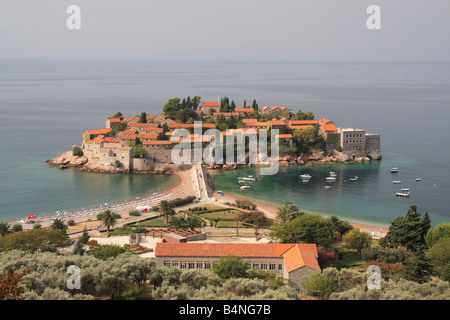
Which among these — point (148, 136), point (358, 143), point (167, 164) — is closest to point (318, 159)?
point (358, 143)

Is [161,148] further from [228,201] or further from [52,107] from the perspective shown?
[52,107]

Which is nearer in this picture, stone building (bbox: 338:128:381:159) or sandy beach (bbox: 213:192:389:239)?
sandy beach (bbox: 213:192:389:239)

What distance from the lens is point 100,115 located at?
9625 centimetres

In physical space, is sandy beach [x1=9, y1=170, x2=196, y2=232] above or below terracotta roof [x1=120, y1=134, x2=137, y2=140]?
below

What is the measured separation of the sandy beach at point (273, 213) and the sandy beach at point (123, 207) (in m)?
2.61

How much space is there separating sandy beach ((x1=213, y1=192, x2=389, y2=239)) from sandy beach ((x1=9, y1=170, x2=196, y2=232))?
261 centimetres

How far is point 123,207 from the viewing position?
39469mm

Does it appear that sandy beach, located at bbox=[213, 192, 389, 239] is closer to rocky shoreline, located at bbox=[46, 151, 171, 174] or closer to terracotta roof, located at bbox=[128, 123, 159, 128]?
rocky shoreline, located at bbox=[46, 151, 171, 174]

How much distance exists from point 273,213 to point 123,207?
11.4 metres

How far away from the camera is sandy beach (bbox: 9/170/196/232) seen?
35203mm

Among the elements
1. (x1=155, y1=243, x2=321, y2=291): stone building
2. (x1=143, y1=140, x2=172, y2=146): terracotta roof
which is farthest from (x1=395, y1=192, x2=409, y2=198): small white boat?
(x1=143, y1=140, x2=172, y2=146): terracotta roof

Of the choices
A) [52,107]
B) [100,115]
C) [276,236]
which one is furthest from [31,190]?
[52,107]
